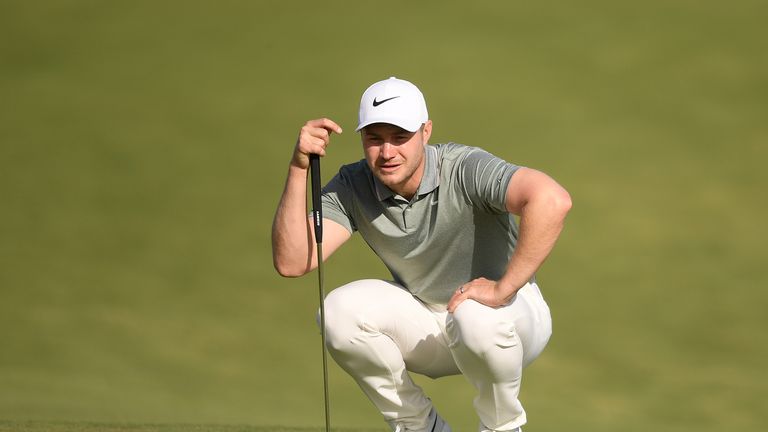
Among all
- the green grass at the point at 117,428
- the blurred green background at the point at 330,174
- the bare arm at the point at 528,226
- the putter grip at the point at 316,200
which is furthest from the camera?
the blurred green background at the point at 330,174

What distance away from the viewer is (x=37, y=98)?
15.7 feet

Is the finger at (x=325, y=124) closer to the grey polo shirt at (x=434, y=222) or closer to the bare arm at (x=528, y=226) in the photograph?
the grey polo shirt at (x=434, y=222)

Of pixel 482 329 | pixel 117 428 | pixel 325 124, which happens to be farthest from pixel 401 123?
pixel 117 428

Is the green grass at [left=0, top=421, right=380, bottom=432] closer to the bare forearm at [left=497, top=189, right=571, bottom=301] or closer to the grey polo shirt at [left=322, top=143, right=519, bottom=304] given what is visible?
the grey polo shirt at [left=322, top=143, right=519, bottom=304]

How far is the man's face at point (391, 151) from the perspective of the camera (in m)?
2.21

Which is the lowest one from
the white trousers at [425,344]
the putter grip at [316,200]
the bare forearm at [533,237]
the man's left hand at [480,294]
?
the white trousers at [425,344]

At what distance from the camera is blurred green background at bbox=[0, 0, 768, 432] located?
393 centimetres

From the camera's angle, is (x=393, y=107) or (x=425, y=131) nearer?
(x=393, y=107)

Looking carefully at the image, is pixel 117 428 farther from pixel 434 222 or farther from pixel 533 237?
pixel 533 237

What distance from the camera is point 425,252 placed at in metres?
2.32

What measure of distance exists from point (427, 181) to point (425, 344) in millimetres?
319

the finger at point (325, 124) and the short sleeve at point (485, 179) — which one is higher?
the finger at point (325, 124)

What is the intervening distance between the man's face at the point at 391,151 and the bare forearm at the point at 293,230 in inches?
5.2

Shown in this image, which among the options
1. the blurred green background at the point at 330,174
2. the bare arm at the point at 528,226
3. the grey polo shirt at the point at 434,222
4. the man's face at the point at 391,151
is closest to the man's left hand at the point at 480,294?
the bare arm at the point at 528,226
